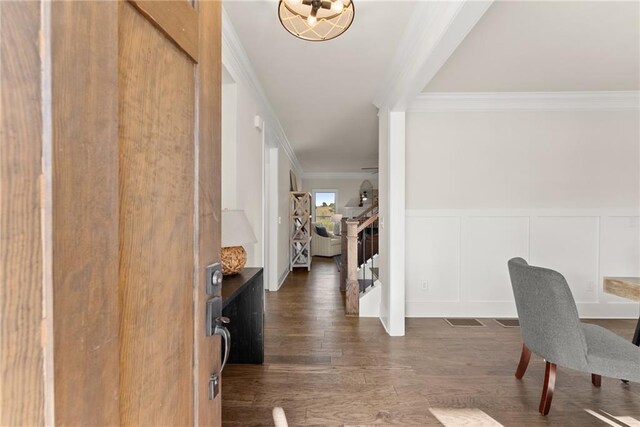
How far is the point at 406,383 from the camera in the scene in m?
2.03

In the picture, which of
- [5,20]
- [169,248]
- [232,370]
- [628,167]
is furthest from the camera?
[628,167]

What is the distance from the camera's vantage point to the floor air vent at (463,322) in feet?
10.1

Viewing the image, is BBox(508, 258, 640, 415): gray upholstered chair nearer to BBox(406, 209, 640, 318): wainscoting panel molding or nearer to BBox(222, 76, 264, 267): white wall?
BBox(406, 209, 640, 318): wainscoting panel molding

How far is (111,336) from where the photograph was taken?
0.46 meters

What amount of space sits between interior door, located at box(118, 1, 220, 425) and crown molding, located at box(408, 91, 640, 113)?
3054 mm

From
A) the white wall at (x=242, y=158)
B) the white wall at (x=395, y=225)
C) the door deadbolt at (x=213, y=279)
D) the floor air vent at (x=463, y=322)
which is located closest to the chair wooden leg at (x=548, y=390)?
the white wall at (x=395, y=225)

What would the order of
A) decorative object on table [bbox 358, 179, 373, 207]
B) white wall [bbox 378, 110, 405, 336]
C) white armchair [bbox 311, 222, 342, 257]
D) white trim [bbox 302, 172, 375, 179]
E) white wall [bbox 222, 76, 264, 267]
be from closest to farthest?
white wall [bbox 222, 76, 264, 267]
white wall [bbox 378, 110, 405, 336]
white armchair [bbox 311, 222, 342, 257]
decorative object on table [bbox 358, 179, 373, 207]
white trim [bbox 302, 172, 375, 179]

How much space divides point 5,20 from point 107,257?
12.3 inches

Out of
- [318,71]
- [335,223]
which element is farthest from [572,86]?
[335,223]

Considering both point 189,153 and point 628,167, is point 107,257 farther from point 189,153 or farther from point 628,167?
point 628,167

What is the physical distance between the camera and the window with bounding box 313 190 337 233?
9.23 m

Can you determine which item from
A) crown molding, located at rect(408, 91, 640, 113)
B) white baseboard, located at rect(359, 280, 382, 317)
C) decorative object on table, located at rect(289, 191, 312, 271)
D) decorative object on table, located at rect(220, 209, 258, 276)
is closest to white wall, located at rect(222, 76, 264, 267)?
decorative object on table, located at rect(220, 209, 258, 276)

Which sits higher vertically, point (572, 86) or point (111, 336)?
point (572, 86)

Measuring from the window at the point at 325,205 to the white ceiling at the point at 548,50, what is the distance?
243 inches
